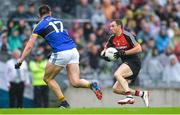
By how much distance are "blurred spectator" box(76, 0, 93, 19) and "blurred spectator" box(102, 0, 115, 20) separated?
502 millimetres

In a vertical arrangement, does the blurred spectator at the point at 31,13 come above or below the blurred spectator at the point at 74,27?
above

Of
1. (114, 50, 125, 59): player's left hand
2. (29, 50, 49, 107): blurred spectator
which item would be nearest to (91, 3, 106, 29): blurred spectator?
(29, 50, 49, 107): blurred spectator

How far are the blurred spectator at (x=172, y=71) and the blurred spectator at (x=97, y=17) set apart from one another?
2586mm

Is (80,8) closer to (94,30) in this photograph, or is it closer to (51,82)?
(94,30)

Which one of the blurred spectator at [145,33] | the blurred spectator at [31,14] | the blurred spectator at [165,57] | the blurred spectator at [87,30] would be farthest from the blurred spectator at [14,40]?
the blurred spectator at [165,57]

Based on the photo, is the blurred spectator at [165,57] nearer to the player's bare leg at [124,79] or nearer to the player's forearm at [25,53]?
the player's bare leg at [124,79]

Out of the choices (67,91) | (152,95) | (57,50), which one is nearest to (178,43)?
(152,95)

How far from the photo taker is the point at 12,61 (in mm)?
23312

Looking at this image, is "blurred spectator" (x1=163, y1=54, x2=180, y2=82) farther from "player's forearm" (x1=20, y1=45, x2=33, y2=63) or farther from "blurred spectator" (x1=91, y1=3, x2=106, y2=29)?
"player's forearm" (x1=20, y1=45, x2=33, y2=63)

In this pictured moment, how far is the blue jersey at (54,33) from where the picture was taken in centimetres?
1759

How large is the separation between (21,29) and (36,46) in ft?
2.17

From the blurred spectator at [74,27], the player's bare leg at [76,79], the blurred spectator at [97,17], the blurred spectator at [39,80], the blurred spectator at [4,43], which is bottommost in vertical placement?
the blurred spectator at [39,80]

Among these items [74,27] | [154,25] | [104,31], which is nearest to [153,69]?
[104,31]

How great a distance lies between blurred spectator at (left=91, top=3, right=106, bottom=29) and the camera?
25.4 metres
